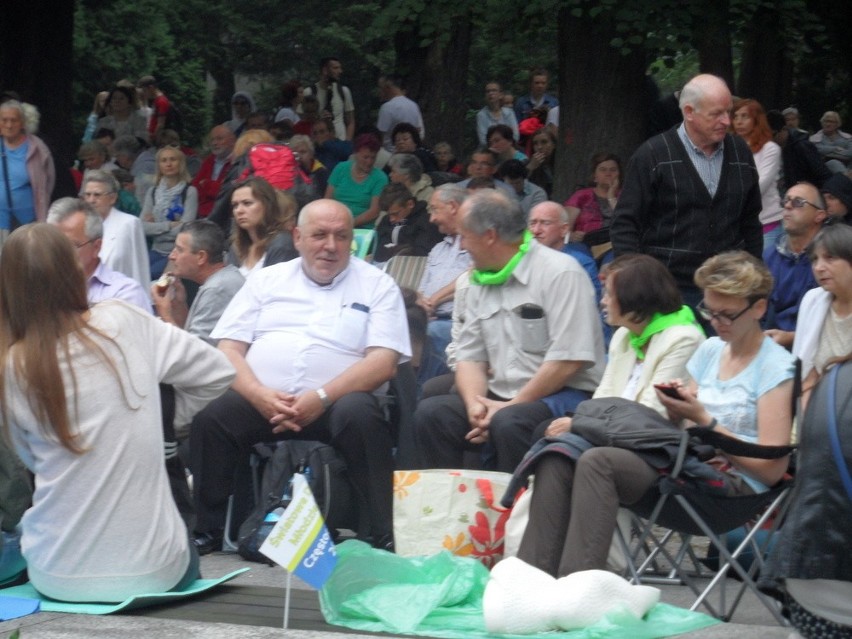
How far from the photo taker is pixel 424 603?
5223 mm

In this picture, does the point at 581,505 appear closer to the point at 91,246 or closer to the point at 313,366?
the point at 313,366

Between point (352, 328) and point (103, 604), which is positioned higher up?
point (352, 328)

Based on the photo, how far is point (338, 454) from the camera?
22.9 ft

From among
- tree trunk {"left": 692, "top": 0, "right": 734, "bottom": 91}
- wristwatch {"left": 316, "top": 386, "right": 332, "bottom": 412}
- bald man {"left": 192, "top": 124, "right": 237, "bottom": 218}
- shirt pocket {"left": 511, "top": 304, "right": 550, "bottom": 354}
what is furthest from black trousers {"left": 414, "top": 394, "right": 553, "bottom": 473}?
bald man {"left": 192, "top": 124, "right": 237, "bottom": 218}

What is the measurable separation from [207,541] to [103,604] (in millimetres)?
1781

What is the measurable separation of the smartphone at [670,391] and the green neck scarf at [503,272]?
1.55 m

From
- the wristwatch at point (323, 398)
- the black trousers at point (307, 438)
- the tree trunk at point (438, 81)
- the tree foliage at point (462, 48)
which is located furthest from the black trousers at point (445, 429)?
the tree trunk at point (438, 81)

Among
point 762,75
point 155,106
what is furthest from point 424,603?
point 762,75

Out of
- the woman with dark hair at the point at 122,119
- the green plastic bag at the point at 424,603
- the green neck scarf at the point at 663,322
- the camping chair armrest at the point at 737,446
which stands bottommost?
the green plastic bag at the point at 424,603

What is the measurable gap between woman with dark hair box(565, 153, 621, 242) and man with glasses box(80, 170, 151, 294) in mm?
3007

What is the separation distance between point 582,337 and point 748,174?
50.2 inches

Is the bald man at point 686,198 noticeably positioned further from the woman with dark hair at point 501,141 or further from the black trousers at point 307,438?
the woman with dark hair at point 501,141

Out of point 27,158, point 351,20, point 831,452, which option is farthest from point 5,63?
point 831,452

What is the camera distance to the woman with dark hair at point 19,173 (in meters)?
11.5
